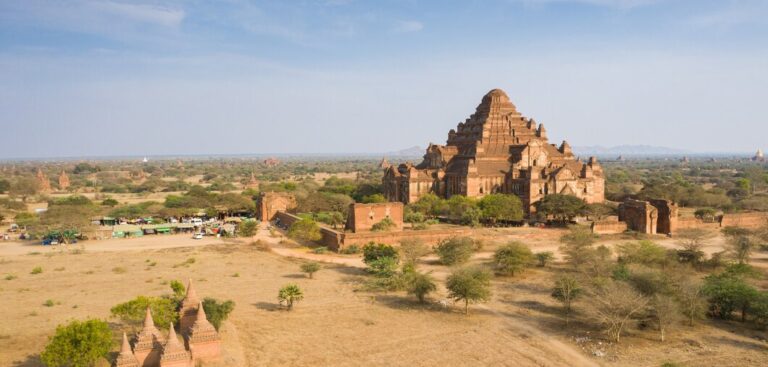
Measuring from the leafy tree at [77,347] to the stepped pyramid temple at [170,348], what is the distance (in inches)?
45.2

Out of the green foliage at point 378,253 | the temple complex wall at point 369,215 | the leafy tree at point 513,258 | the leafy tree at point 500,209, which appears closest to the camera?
Result: the leafy tree at point 513,258

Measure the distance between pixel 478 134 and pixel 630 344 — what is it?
160ft

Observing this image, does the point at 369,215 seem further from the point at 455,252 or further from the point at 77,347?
the point at 77,347

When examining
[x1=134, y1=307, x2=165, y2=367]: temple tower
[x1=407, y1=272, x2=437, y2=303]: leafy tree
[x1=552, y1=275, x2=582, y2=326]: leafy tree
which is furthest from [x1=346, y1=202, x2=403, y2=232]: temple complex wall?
[x1=134, y1=307, x2=165, y2=367]: temple tower

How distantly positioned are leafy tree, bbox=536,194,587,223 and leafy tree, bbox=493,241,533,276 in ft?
60.9

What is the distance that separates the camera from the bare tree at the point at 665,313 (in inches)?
813

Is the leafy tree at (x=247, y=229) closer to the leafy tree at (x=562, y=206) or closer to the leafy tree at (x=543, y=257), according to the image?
the leafy tree at (x=543, y=257)

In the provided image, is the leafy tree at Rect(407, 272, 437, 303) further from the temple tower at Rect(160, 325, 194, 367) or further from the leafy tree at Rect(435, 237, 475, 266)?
the temple tower at Rect(160, 325, 194, 367)

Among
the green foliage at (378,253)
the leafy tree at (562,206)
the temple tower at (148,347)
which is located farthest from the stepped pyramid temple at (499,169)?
the temple tower at (148,347)

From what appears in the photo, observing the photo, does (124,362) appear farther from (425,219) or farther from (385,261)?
(425,219)

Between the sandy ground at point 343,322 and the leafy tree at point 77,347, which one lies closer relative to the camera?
the leafy tree at point 77,347

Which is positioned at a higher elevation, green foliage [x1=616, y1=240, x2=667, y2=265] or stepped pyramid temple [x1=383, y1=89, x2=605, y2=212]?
stepped pyramid temple [x1=383, y1=89, x2=605, y2=212]

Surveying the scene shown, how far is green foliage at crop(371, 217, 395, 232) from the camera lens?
43.2 metres

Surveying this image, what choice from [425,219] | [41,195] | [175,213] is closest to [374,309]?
[425,219]
